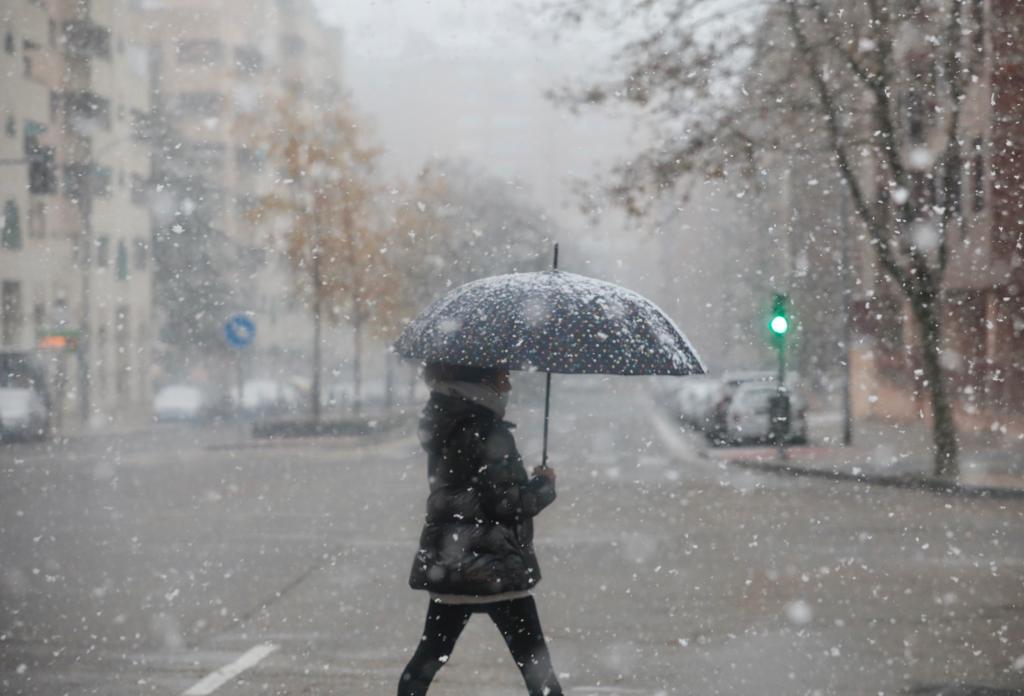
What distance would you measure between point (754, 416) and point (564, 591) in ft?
74.3

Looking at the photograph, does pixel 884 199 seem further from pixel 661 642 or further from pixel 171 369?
pixel 171 369

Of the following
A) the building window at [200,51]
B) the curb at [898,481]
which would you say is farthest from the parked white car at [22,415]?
the building window at [200,51]

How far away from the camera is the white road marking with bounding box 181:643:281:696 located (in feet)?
23.2

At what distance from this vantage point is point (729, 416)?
3281 centimetres

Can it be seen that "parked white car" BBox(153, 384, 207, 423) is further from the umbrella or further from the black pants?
the black pants

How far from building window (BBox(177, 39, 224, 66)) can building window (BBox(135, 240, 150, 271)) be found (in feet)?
66.5

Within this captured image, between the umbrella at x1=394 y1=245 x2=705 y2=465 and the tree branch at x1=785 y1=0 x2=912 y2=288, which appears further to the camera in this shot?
the tree branch at x1=785 y1=0 x2=912 y2=288

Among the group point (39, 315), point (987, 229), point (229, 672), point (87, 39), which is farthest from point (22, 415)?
point (229, 672)

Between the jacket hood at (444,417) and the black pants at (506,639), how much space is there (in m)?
0.58

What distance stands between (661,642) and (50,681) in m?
3.30

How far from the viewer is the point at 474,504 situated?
16.3 ft

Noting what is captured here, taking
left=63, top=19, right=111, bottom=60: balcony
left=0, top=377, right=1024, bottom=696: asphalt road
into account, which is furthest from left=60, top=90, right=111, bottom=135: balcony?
left=0, top=377, right=1024, bottom=696: asphalt road

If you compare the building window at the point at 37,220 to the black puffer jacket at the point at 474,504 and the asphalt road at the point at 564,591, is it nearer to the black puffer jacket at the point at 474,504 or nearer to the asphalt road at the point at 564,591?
the asphalt road at the point at 564,591

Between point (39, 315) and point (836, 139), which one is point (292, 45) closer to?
point (39, 315)
